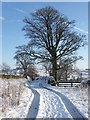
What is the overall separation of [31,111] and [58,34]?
25.5 meters

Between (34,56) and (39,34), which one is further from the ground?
(39,34)

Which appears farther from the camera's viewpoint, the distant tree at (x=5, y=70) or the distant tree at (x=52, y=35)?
the distant tree at (x=5, y=70)

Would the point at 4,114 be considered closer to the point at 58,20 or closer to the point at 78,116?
the point at 78,116

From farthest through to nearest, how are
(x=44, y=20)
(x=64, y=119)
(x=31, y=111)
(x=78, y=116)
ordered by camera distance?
(x=44, y=20) → (x=31, y=111) → (x=78, y=116) → (x=64, y=119)

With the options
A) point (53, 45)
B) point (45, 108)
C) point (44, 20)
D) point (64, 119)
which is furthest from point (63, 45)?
point (64, 119)

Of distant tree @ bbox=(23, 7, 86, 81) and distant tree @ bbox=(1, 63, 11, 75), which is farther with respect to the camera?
distant tree @ bbox=(1, 63, 11, 75)

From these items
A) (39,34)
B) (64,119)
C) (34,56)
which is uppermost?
(39,34)

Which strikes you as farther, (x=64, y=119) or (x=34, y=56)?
(x=34, y=56)

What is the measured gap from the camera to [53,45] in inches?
1438

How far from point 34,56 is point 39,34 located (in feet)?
11.1

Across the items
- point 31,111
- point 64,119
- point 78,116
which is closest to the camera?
point 64,119

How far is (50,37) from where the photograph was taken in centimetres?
3628

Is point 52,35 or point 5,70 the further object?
point 5,70

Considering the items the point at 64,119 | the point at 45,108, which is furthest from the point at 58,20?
the point at 64,119
